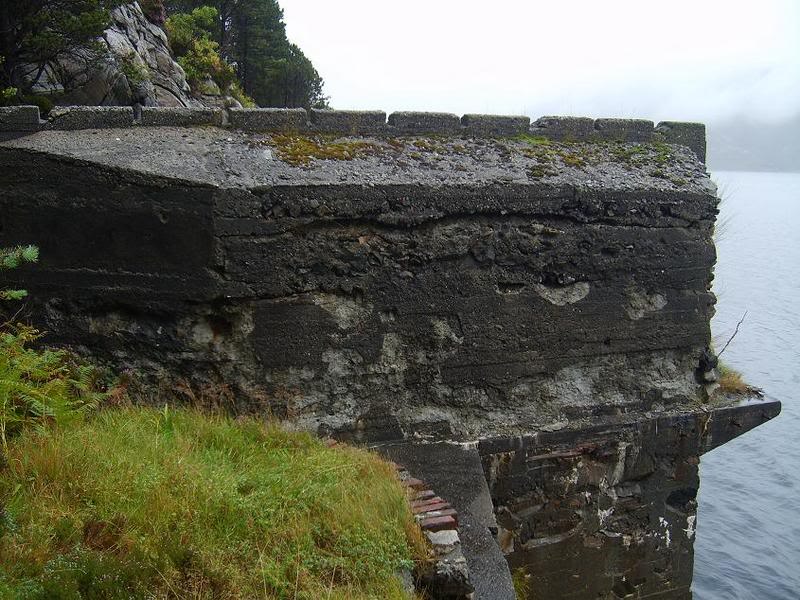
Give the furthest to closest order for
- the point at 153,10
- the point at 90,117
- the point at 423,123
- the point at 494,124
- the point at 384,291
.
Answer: the point at 153,10
the point at 494,124
the point at 423,123
the point at 384,291
the point at 90,117

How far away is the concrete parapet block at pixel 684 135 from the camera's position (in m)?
6.30

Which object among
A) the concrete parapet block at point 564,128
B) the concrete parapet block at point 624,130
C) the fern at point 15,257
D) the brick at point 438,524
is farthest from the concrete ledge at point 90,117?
the concrete parapet block at point 624,130

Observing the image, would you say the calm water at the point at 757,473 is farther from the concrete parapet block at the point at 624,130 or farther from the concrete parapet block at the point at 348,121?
the concrete parapet block at the point at 348,121

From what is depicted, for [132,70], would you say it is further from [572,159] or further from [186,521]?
[186,521]

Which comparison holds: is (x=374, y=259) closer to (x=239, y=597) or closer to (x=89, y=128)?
(x=89, y=128)

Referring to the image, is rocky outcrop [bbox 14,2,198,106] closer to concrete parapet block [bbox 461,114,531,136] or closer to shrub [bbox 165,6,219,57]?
shrub [bbox 165,6,219,57]

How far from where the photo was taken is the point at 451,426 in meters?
5.34

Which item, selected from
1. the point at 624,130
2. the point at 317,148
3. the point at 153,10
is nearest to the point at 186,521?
the point at 317,148

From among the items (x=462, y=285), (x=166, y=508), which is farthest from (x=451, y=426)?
(x=166, y=508)

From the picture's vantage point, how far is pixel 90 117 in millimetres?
4844

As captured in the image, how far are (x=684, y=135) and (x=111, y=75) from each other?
5.43 metres

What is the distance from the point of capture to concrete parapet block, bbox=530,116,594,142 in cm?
595

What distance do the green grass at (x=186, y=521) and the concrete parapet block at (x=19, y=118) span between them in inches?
78.3

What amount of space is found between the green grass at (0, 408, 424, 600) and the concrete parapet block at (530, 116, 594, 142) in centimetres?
318
